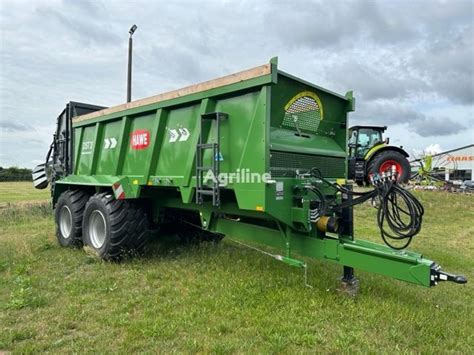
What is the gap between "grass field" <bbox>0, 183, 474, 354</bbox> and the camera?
3279 mm

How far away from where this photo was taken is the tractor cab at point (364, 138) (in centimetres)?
1565

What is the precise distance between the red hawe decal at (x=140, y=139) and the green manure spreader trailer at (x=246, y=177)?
0.02 meters

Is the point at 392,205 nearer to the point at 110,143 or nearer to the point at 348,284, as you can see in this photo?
the point at 348,284

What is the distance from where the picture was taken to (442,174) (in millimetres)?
29438

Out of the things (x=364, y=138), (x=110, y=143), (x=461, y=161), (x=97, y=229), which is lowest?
(x=97, y=229)

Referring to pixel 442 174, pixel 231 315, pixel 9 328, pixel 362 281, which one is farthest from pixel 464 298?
pixel 442 174

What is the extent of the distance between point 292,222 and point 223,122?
4.62ft

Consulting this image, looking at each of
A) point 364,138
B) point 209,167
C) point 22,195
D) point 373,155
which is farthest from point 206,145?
point 22,195

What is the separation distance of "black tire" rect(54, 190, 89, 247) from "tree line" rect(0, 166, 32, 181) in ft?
170

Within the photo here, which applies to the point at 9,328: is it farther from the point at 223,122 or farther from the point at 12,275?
the point at 223,122

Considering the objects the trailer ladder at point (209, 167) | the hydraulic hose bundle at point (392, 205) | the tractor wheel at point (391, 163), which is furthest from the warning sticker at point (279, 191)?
the tractor wheel at point (391, 163)

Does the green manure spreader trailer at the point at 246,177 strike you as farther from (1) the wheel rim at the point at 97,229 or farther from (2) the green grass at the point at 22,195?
(2) the green grass at the point at 22,195

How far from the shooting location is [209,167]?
4652 millimetres

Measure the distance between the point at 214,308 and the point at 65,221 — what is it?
14.9ft
